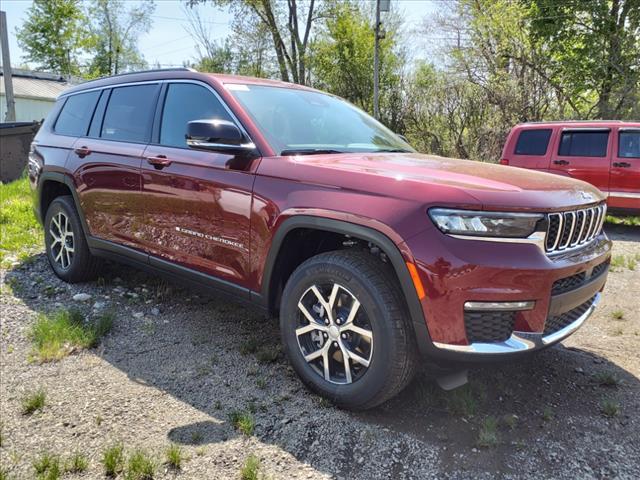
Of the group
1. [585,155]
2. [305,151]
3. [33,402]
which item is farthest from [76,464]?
[585,155]

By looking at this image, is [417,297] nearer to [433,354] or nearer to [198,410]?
[433,354]

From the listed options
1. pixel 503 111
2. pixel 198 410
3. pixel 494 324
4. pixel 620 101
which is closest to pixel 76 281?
pixel 198 410

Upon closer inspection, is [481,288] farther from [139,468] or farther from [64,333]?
[64,333]

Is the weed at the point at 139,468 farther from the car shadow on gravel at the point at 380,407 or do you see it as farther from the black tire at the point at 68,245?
the black tire at the point at 68,245

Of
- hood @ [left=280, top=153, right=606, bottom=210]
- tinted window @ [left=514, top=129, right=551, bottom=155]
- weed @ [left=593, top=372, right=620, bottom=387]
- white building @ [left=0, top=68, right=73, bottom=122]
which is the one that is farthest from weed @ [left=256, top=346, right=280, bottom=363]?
white building @ [left=0, top=68, right=73, bottom=122]

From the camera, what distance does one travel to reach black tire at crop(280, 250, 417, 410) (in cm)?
245

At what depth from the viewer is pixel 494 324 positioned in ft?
7.57

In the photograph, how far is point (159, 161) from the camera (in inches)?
141

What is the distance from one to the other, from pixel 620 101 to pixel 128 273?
565 inches

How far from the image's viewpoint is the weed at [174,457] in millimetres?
2316

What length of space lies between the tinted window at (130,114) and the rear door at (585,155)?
7263 millimetres

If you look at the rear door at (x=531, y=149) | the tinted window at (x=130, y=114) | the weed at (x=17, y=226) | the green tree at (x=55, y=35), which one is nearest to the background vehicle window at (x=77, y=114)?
the tinted window at (x=130, y=114)

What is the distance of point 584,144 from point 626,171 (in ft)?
2.74

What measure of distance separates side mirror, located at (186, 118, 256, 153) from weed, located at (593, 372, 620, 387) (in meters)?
2.51
